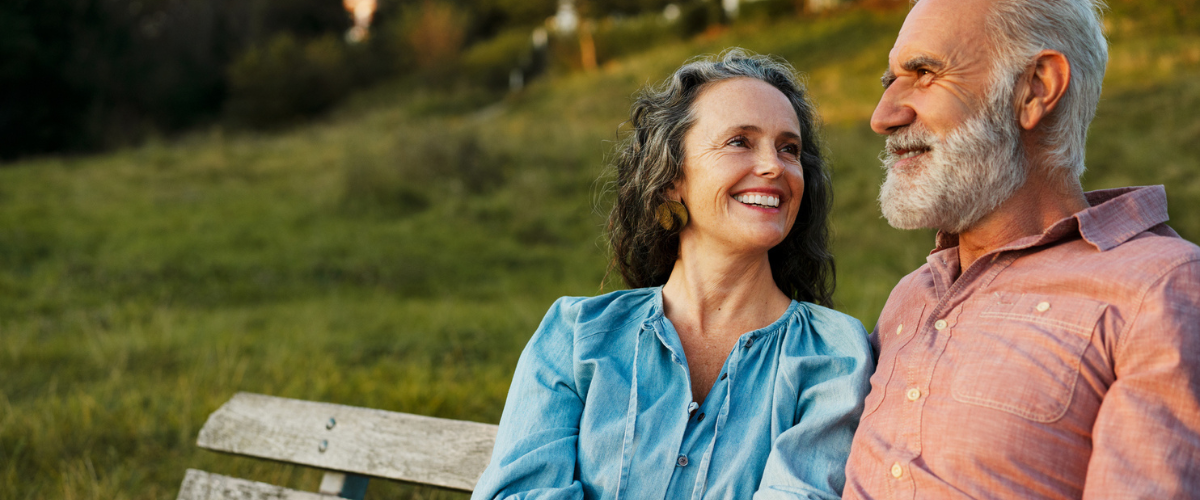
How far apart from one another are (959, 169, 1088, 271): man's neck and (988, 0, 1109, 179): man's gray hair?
5cm

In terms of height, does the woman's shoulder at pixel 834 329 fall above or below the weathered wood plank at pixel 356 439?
above

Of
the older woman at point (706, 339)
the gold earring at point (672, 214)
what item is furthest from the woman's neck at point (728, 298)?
the gold earring at point (672, 214)

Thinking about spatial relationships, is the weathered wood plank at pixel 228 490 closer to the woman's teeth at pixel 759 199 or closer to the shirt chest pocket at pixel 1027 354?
the woman's teeth at pixel 759 199

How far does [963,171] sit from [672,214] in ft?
2.77

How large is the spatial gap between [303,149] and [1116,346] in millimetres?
19946

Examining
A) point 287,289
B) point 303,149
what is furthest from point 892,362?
point 303,149

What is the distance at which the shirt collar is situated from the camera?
6.23 ft

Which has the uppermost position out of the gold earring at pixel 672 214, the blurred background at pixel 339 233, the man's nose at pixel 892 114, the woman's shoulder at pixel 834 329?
the man's nose at pixel 892 114

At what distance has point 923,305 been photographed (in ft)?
7.36

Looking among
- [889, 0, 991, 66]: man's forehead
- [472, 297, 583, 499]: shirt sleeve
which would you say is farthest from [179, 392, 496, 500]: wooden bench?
[889, 0, 991, 66]: man's forehead

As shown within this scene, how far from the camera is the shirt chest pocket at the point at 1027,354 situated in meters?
1.74

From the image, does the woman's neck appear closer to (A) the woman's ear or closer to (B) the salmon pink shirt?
(A) the woman's ear

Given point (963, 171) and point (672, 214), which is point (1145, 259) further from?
point (672, 214)

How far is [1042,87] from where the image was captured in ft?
6.79
